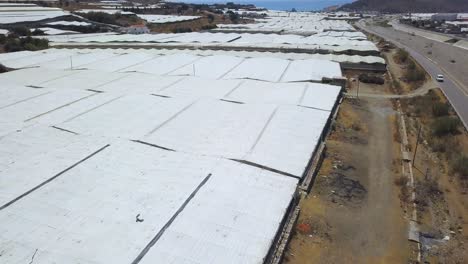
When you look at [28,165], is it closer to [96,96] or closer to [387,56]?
[96,96]

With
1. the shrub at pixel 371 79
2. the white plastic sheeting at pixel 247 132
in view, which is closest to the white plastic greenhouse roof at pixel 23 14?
the shrub at pixel 371 79

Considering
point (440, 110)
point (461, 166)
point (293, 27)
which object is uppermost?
point (293, 27)

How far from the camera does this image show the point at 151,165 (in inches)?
517

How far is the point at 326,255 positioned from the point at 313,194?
339cm

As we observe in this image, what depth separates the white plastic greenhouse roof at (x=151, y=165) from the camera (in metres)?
9.36

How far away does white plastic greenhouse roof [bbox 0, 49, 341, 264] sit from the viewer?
936 centimetres

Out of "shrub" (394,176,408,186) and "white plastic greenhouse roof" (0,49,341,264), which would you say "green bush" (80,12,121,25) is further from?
"shrub" (394,176,408,186)

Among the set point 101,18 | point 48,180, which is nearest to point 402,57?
point 48,180

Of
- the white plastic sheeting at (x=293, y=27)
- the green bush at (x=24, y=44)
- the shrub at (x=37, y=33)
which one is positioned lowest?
the green bush at (x=24, y=44)

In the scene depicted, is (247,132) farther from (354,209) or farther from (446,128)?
(446,128)

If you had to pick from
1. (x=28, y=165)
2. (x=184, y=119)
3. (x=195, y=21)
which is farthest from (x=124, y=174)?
(x=195, y=21)

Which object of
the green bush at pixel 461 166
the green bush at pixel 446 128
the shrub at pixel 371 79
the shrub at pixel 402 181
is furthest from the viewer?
the shrub at pixel 371 79

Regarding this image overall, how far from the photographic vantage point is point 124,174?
1242cm

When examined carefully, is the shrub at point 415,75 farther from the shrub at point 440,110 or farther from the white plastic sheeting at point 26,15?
the white plastic sheeting at point 26,15
